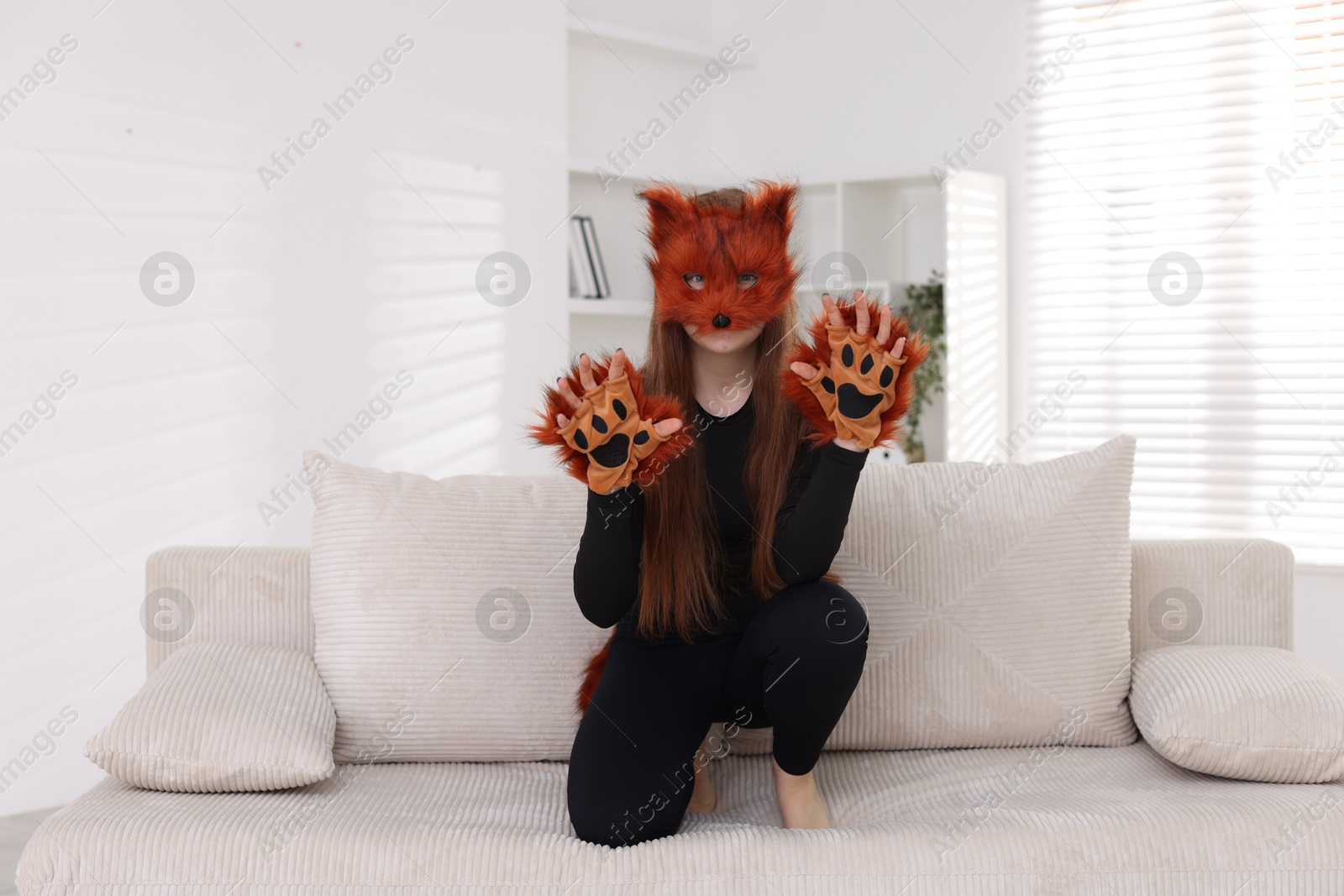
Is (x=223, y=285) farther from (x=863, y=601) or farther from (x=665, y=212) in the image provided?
(x=863, y=601)

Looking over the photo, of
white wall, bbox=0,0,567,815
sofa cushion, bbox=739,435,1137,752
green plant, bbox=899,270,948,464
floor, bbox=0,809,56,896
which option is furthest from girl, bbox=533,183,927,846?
green plant, bbox=899,270,948,464

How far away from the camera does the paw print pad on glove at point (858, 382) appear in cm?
138

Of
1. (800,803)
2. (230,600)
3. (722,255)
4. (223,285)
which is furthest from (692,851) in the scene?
(223,285)

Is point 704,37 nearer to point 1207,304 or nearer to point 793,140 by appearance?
point 793,140

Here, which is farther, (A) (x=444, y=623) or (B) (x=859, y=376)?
(A) (x=444, y=623)

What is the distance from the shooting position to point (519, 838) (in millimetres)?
1368

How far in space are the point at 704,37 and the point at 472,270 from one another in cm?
162

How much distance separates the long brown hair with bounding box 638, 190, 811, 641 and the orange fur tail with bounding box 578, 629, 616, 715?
0.10 meters

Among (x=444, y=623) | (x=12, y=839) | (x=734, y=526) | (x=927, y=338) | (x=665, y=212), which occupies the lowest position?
(x=12, y=839)

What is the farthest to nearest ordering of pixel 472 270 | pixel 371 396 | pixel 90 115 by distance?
pixel 472 270 < pixel 371 396 < pixel 90 115

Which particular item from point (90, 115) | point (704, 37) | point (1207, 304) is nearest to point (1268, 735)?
point (1207, 304)

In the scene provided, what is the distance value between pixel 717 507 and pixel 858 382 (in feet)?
1.06

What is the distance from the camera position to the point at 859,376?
138 cm

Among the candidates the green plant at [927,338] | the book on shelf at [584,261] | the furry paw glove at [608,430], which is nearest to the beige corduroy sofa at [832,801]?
the furry paw glove at [608,430]
